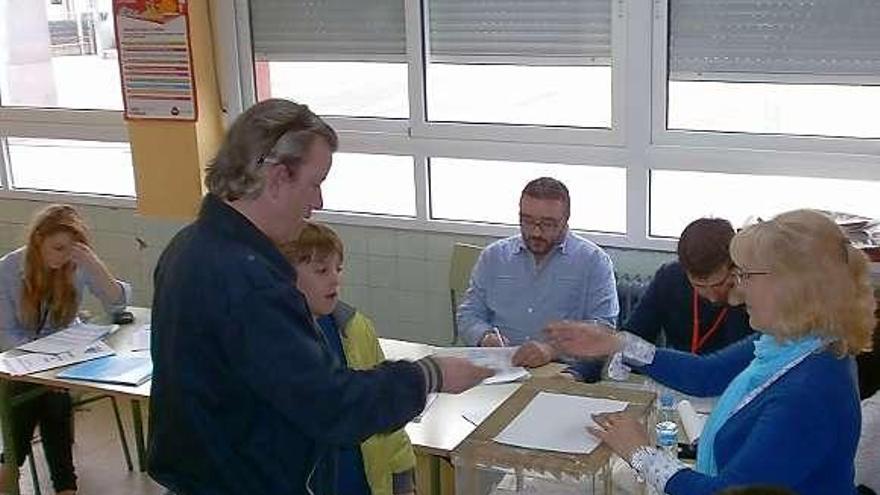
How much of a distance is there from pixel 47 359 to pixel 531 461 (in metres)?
2.58

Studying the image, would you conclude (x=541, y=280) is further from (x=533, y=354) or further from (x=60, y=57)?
(x=60, y=57)

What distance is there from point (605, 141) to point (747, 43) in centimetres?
74

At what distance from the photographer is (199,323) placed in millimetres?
1938

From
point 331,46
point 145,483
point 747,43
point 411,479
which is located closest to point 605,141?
point 747,43

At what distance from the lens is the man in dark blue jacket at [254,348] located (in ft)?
6.24

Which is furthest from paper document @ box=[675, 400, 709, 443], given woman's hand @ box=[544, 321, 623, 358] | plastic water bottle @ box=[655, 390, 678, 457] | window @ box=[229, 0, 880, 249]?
window @ box=[229, 0, 880, 249]

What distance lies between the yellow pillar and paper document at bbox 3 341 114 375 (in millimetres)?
1378

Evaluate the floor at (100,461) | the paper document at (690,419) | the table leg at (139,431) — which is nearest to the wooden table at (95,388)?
the table leg at (139,431)

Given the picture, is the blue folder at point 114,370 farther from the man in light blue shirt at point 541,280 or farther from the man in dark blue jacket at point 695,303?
the man in dark blue jacket at point 695,303

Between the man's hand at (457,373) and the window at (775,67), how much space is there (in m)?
2.62

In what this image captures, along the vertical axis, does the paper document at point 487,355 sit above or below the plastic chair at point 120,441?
above

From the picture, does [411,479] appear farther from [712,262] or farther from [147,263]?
[147,263]

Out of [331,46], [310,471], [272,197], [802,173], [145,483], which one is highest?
[331,46]

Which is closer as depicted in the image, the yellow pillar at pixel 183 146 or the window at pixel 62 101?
the yellow pillar at pixel 183 146
